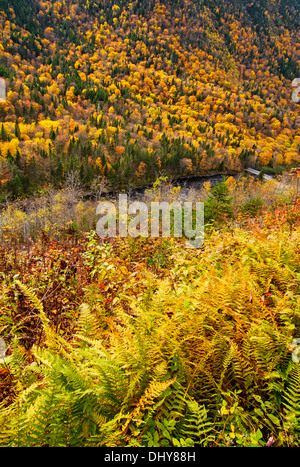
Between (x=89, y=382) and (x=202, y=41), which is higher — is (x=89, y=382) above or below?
below

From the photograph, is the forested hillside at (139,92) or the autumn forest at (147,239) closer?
the autumn forest at (147,239)

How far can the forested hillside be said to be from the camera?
58594 mm

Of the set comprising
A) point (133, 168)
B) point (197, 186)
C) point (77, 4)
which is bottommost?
point (197, 186)

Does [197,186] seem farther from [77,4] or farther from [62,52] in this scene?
[77,4]

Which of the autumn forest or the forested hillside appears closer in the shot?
the autumn forest

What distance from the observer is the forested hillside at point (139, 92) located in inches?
2307

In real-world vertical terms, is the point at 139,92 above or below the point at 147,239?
above

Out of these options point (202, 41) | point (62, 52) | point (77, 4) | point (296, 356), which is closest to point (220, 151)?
point (296, 356)

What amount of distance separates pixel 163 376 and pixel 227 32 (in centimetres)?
25357

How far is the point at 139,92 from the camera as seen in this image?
116188mm

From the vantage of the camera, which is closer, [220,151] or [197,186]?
[197,186]

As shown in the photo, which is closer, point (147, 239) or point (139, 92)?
point (147, 239)

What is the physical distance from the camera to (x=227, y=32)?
18875 cm
